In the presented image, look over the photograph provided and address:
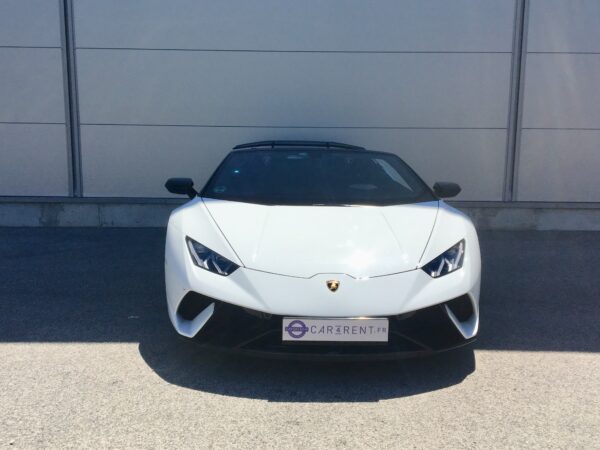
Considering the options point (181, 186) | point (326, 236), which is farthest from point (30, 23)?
point (326, 236)

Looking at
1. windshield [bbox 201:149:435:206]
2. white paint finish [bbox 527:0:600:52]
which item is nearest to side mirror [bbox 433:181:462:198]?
windshield [bbox 201:149:435:206]

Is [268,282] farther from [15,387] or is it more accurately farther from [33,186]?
[33,186]

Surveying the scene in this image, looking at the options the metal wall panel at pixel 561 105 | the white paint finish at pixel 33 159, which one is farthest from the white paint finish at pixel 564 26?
the white paint finish at pixel 33 159

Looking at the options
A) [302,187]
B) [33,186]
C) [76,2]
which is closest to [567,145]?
[302,187]

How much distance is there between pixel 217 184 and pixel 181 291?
3.82 feet

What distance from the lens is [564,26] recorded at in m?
7.14

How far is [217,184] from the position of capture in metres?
3.88

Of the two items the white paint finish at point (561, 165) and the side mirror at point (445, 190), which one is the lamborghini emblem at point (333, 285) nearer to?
the side mirror at point (445, 190)

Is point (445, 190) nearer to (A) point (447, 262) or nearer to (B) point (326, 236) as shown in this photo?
(A) point (447, 262)

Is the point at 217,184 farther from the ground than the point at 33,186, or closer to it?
farther from the ground

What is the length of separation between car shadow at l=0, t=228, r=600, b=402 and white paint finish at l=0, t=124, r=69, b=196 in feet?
2.18

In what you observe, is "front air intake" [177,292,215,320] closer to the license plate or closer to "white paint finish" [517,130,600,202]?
the license plate

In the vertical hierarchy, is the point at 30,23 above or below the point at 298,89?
above

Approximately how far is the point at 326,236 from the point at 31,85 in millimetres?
5925
